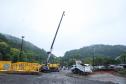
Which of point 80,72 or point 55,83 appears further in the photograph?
point 80,72

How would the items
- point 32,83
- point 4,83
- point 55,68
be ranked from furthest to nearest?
point 55,68 < point 32,83 < point 4,83

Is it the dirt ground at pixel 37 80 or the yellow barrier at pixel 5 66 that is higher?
the yellow barrier at pixel 5 66

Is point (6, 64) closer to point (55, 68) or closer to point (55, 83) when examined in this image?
point (55, 68)

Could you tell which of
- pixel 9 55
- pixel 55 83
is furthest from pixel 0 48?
pixel 55 83

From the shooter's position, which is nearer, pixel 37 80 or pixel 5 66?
pixel 37 80

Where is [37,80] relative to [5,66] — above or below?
below

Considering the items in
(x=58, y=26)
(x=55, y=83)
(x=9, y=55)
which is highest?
(x=58, y=26)

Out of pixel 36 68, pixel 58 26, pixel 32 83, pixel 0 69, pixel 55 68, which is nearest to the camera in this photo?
pixel 32 83

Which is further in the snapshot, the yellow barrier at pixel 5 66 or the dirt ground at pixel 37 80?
the yellow barrier at pixel 5 66

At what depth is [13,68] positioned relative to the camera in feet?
163

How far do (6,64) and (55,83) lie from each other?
74.1ft

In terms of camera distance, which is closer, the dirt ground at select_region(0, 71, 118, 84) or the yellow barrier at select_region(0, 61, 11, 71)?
the dirt ground at select_region(0, 71, 118, 84)

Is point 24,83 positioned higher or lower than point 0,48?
lower

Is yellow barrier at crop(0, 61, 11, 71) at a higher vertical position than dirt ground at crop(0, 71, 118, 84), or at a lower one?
higher
